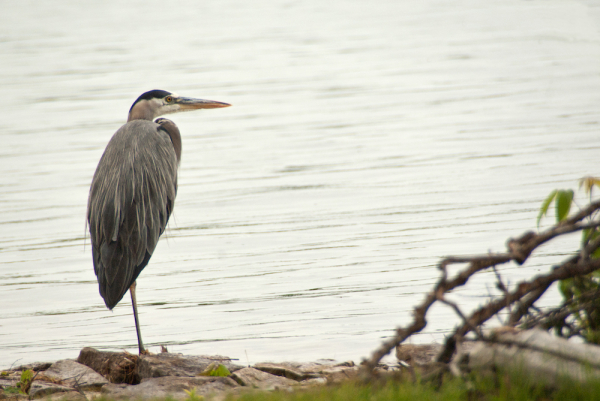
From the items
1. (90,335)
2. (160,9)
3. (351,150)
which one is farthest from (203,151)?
(160,9)

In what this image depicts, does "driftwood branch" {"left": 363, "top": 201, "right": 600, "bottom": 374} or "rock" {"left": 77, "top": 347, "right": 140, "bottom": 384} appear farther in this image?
"rock" {"left": 77, "top": 347, "right": 140, "bottom": 384}

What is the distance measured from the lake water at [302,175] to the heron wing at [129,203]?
65 centimetres

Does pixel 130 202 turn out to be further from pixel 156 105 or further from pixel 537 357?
pixel 537 357

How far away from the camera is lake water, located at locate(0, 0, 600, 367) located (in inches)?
249

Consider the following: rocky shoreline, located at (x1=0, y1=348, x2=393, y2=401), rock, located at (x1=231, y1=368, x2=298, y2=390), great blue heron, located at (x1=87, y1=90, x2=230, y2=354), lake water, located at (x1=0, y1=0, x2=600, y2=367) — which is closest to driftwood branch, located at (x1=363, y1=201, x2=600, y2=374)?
lake water, located at (x1=0, y1=0, x2=600, y2=367)

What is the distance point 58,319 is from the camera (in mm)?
6531

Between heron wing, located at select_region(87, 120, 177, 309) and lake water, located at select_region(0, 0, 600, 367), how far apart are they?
652 millimetres

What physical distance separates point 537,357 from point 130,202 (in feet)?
11.6

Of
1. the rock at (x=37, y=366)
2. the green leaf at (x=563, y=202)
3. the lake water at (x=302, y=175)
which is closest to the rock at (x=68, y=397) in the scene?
the rock at (x=37, y=366)

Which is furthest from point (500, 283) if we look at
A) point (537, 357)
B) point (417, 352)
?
point (417, 352)

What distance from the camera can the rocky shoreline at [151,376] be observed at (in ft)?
14.5

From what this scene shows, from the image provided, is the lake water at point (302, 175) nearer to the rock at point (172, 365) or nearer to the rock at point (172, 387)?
the rock at point (172, 365)

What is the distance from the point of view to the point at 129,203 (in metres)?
5.95

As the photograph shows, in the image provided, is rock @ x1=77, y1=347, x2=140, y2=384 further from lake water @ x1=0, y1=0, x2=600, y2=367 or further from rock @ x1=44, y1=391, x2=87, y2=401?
lake water @ x1=0, y1=0, x2=600, y2=367
